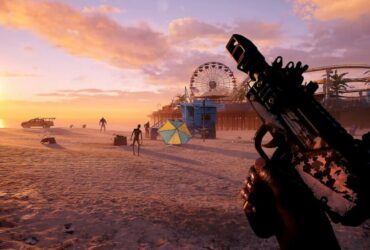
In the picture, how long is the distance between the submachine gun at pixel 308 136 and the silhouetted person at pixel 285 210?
8 cm

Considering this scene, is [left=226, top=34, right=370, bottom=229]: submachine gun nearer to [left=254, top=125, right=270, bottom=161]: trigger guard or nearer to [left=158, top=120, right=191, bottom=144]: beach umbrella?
[left=254, top=125, right=270, bottom=161]: trigger guard

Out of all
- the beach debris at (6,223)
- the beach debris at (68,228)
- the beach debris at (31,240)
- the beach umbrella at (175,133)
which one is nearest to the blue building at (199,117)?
the beach umbrella at (175,133)

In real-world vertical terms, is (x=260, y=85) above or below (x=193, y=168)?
above

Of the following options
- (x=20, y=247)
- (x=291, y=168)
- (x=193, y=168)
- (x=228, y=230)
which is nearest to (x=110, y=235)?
(x=20, y=247)

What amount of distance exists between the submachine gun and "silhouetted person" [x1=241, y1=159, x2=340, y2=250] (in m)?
0.08

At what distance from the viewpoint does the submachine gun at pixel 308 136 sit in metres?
1.63

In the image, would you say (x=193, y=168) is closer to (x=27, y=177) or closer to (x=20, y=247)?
(x=27, y=177)

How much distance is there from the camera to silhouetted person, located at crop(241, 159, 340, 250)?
176 cm

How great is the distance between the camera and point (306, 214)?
1.80 m

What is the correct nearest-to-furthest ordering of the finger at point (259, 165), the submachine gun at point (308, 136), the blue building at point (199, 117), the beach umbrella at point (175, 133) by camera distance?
the submachine gun at point (308, 136)
the finger at point (259, 165)
the beach umbrella at point (175, 133)
the blue building at point (199, 117)

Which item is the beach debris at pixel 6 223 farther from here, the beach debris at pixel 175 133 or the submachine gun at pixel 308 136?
the beach debris at pixel 175 133

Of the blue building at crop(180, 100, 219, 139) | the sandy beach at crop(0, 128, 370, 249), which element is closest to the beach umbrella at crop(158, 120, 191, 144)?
the blue building at crop(180, 100, 219, 139)

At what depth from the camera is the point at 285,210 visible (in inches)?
74.0

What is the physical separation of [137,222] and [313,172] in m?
4.81
